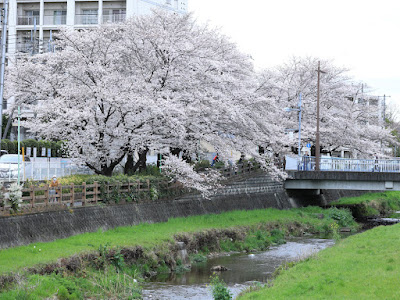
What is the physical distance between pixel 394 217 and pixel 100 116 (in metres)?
29.1

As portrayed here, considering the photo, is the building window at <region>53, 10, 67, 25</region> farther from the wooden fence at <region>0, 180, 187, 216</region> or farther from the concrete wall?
the wooden fence at <region>0, 180, 187, 216</region>

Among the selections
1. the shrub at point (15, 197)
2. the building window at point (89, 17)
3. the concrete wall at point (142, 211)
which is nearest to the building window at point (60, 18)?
the building window at point (89, 17)

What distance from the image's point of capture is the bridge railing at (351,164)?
4094 centimetres

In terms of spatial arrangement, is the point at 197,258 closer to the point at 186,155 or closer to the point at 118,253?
the point at 118,253

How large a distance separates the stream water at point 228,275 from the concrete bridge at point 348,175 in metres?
11.0

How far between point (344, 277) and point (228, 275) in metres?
6.97

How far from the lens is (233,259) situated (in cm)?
2697

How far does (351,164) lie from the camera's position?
42938mm

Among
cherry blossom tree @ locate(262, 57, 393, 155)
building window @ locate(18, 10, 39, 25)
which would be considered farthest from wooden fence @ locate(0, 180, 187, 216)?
building window @ locate(18, 10, 39, 25)

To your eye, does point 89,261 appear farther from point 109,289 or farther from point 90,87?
point 90,87

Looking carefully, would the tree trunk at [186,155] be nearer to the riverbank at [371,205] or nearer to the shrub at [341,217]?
the shrub at [341,217]

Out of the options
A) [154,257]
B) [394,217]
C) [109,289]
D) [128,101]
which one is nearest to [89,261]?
[109,289]

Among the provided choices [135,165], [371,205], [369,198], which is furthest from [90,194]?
[369,198]

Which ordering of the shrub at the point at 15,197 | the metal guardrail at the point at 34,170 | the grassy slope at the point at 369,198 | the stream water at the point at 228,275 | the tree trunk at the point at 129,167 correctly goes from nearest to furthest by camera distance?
the stream water at the point at 228,275 → the shrub at the point at 15,197 → the metal guardrail at the point at 34,170 → the tree trunk at the point at 129,167 → the grassy slope at the point at 369,198
